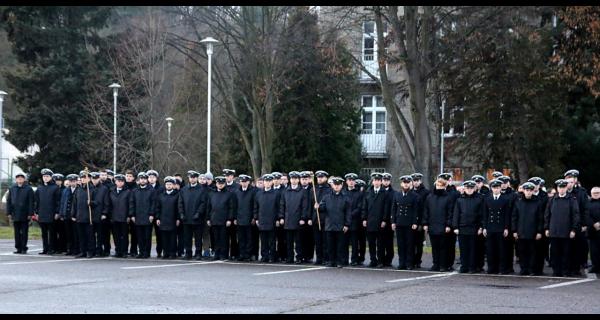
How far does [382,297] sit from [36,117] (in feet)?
Answer: 115

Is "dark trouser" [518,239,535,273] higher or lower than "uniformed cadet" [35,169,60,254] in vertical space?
lower

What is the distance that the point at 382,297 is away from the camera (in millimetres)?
16625

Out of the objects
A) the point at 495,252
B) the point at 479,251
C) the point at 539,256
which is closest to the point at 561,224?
the point at 539,256

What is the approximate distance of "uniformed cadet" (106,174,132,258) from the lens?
84.1 feet

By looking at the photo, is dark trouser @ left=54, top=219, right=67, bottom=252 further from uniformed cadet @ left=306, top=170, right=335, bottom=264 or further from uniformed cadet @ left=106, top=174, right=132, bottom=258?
uniformed cadet @ left=306, top=170, right=335, bottom=264

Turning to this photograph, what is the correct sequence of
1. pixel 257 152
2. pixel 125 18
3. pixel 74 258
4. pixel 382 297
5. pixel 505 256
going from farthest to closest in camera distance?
pixel 125 18
pixel 257 152
pixel 74 258
pixel 505 256
pixel 382 297

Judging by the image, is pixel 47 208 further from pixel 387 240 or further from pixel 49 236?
pixel 387 240

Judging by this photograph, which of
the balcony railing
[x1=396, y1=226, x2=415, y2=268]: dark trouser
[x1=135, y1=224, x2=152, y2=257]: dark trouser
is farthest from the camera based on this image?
the balcony railing

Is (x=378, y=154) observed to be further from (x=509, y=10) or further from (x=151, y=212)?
(x=151, y=212)

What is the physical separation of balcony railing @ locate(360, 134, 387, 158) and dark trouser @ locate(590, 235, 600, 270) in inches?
1313

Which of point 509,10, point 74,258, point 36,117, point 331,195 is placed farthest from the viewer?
point 36,117

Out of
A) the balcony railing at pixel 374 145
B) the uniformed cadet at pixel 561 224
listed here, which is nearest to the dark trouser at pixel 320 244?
the uniformed cadet at pixel 561 224

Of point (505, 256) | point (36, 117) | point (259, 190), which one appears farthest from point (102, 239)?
point (36, 117)

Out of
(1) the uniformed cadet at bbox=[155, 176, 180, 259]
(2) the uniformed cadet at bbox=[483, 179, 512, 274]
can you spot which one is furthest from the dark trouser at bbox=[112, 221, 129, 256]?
(2) the uniformed cadet at bbox=[483, 179, 512, 274]
